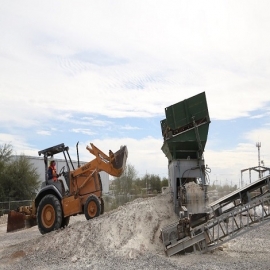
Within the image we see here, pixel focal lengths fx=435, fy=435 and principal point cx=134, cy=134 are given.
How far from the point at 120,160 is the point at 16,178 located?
2290 cm

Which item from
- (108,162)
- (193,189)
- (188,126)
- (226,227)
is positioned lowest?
(226,227)

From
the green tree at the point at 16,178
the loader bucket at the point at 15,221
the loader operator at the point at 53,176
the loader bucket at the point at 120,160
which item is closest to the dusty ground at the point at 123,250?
the loader bucket at the point at 120,160

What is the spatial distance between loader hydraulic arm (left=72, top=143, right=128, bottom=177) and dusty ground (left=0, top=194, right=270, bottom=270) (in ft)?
Answer: 5.04

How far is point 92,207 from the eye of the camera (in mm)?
13773

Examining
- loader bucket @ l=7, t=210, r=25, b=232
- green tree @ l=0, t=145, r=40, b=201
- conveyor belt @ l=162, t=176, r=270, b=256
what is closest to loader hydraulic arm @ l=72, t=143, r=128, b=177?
loader bucket @ l=7, t=210, r=25, b=232

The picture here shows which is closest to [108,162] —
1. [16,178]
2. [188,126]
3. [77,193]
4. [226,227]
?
[77,193]

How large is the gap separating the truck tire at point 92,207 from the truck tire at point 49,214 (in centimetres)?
85

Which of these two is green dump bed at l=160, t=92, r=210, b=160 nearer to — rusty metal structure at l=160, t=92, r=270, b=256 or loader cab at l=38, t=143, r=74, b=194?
rusty metal structure at l=160, t=92, r=270, b=256

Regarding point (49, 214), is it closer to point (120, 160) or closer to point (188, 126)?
point (120, 160)

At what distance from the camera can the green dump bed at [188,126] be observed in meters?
13.3

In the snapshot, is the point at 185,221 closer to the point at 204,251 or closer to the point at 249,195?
the point at 204,251

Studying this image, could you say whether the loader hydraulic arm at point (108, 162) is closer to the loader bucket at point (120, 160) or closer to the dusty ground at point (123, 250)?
the loader bucket at point (120, 160)

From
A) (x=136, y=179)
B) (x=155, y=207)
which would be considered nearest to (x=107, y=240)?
(x=155, y=207)

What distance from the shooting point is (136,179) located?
4512 cm
